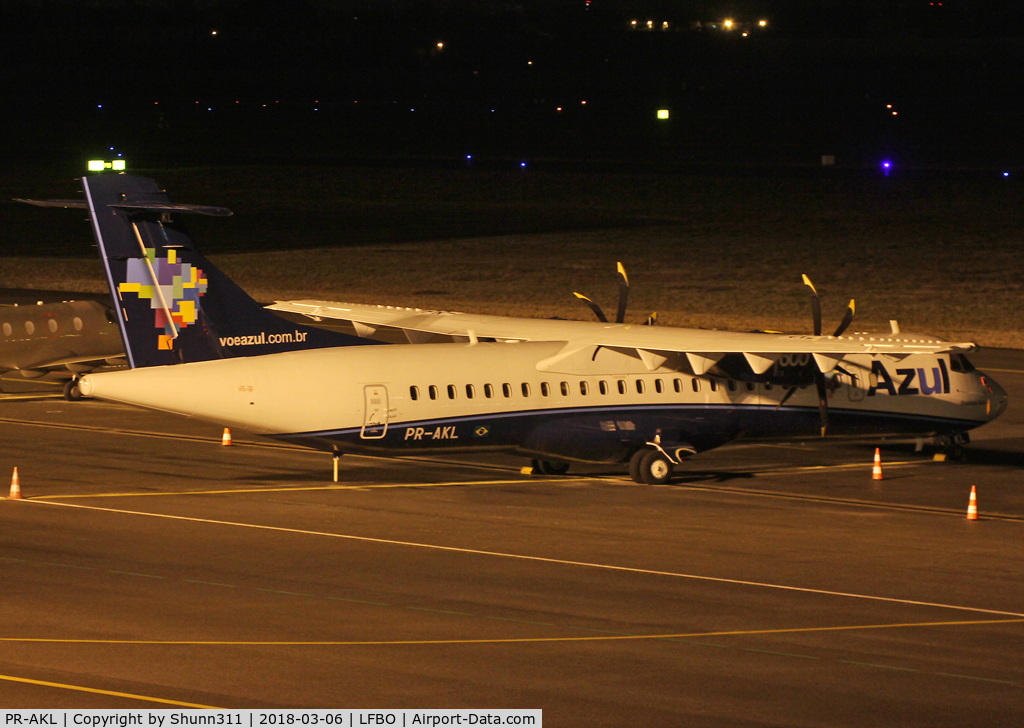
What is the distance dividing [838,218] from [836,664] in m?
65.1

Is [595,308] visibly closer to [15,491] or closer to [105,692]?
[15,491]

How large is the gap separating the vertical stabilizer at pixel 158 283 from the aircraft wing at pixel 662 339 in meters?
4.58

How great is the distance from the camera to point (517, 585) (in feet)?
73.5

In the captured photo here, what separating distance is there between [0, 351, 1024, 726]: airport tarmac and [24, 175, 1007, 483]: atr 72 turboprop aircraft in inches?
41.3

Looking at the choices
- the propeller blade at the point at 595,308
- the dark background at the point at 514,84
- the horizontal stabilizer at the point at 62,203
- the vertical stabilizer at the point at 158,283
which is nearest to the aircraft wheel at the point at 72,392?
the horizontal stabilizer at the point at 62,203

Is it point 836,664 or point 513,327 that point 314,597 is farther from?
point 513,327

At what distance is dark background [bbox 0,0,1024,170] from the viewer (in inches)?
4513

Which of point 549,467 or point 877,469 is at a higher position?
point 549,467

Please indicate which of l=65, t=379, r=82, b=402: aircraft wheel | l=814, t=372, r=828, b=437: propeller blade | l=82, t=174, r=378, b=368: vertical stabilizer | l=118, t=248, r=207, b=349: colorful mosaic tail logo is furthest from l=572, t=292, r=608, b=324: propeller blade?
l=65, t=379, r=82, b=402: aircraft wheel

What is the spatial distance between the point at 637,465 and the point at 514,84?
118 metres

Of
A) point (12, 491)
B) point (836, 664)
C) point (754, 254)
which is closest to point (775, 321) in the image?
point (754, 254)

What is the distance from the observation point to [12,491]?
2833 cm

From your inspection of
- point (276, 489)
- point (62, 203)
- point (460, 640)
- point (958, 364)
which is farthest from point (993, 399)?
point (62, 203)

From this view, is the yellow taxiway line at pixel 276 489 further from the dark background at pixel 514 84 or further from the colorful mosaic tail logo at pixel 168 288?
the dark background at pixel 514 84
